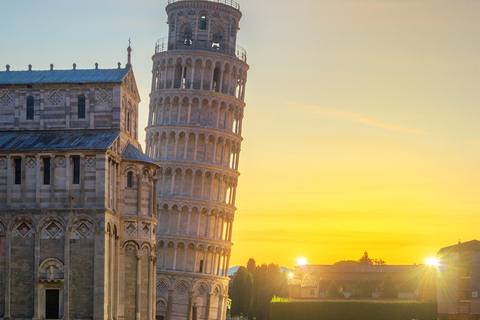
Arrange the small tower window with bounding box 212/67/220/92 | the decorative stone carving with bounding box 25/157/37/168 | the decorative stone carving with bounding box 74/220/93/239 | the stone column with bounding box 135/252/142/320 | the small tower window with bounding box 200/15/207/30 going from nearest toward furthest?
the decorative stone carving with bounding box 74/220/93/239 < the decorative stone carving with bounding box 25/157/37/168 < the stone column with bounding box 135/252/142/320 < the small tower window with bounding box 212/67/220/92 < the small tower window with bounding box 200/15/207/30

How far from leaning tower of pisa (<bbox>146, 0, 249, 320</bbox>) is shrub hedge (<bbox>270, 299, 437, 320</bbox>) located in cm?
1036

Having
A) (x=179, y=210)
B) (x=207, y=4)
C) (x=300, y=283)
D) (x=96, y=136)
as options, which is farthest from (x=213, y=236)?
(x=300, y=283)

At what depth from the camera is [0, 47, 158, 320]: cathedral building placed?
61688 mm

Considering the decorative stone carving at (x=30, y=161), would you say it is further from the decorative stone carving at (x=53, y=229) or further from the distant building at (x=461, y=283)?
the distant building at (x=461, y=283)

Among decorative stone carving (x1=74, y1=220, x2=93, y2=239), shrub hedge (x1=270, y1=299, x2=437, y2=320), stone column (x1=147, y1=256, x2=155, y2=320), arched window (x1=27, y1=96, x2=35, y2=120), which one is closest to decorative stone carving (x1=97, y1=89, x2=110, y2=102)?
arched window (x1=27, y1=96, x2=35, y2=120)

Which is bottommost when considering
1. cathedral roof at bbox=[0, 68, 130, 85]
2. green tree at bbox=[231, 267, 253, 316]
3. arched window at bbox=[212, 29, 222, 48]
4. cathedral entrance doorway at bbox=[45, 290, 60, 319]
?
green tree at bbox=[231, 267, 253, 316]

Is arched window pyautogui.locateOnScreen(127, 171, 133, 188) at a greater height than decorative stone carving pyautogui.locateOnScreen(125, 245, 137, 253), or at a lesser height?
greater

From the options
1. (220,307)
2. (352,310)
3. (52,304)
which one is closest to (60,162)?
(52,304)

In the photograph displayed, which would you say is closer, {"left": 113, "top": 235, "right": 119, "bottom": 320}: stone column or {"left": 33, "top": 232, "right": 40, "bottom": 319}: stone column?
{"left": 33, "top": 232, "right": 40, "bottom": 319}: stone column

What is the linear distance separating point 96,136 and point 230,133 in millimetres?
37851

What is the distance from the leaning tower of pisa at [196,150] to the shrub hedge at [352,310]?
10.4m

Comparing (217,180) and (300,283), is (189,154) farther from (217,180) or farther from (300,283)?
(300,283)

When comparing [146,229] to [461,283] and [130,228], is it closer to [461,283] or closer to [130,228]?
[130,228]

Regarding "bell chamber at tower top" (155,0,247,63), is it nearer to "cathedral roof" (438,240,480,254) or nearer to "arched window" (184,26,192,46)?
"arched window" (184,26,192,46)
